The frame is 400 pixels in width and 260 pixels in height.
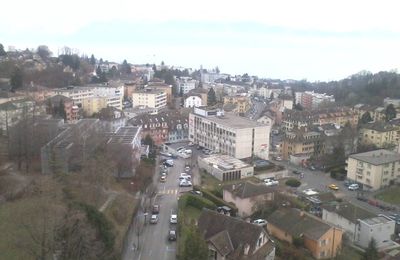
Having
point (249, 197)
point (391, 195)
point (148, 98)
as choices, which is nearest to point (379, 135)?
point (391, 195)

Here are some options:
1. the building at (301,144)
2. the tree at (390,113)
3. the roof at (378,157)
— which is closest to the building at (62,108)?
the building at (301,144)

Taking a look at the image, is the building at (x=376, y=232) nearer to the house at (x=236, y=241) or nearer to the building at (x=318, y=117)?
the house at (x=236, y=241)

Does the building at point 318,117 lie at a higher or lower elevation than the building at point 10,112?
lower

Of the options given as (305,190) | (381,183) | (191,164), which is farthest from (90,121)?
(381,183)

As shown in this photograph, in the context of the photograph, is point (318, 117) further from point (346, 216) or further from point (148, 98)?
point (346, 216)

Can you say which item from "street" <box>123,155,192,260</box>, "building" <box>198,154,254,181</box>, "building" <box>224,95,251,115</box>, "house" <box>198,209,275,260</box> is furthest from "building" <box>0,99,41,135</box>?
"building" <box>224,95,251,115</box>

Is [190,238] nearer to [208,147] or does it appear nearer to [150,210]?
[150,210]
